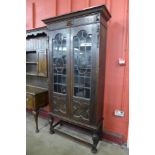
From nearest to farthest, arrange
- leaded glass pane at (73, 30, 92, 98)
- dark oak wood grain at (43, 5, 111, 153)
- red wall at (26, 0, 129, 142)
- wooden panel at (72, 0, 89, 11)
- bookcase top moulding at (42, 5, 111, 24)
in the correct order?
bookcase top moulding at (42, 5, 111, 24)
dark oak wood grain at (43, 5, 111, 153)
leaded glass pane at (73, 30, 92, 98)
red wall at (26, 0, 129, 142)
wooden panel at (72, 0, 89, 11)

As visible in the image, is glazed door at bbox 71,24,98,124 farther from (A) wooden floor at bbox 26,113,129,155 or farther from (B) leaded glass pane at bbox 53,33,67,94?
(A) wooden floor at bbox 26,113,129,155

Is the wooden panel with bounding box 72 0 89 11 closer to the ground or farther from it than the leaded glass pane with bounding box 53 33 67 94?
farther from it

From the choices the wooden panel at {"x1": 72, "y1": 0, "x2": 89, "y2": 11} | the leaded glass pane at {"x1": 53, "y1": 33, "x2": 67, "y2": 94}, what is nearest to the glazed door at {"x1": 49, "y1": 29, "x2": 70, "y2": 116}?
the leaded glass pane at {"x1": 53, "y1": 33, "x2": 67, "y2": 94}

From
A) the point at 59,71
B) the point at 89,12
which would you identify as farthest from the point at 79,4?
the point at 59,71

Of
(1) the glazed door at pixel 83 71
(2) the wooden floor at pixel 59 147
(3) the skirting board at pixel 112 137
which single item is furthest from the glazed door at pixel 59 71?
(3) the skirting board at pixel 112 137

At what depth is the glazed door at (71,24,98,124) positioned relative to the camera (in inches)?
75.7

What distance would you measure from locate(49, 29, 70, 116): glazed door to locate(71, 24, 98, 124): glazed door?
125 millimetres

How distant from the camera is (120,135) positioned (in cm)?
225

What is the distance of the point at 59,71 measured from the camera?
7.61 feet

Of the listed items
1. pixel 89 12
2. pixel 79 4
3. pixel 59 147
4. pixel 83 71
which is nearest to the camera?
pixel 89 12

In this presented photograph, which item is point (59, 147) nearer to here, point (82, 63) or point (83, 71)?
point (83, 71)

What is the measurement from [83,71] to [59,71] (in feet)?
1.57
